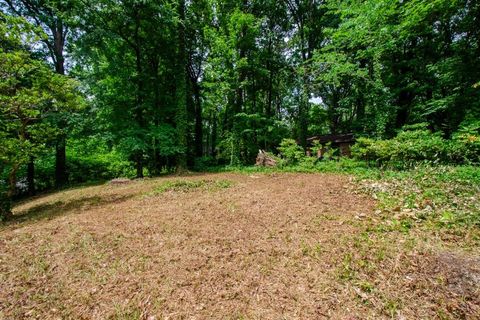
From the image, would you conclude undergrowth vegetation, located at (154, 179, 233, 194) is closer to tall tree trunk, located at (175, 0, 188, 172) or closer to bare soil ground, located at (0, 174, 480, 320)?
bare soil ground, located at (0, 174, 480, 320)

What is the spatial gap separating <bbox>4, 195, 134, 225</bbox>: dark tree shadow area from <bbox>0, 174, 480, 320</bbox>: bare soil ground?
0.97 m

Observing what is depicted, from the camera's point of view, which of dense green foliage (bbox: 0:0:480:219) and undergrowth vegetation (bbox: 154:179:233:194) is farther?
undergrowth vegetation (bbox: 154:179:233:194)

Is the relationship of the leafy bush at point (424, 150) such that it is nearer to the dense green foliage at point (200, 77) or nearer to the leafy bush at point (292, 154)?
the dense green foliage at point (200, 77)

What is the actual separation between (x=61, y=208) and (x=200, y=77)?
12.6 m

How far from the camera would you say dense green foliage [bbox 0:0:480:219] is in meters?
6.27

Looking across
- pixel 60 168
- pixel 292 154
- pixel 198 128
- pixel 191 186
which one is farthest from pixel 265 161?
pixel 60 168

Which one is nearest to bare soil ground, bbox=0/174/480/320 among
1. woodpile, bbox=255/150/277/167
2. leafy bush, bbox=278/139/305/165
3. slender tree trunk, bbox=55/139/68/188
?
leafy bush, bbox=278/139/305/165

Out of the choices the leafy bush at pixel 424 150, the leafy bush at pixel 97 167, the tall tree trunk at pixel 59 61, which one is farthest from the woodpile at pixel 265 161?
the tall tree trunk at pixel 59 61

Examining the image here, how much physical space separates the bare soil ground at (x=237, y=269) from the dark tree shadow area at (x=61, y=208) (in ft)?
3.17

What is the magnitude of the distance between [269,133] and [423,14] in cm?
922

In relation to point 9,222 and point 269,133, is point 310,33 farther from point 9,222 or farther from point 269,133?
point 9,222

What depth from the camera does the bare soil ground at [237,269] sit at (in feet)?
7.27

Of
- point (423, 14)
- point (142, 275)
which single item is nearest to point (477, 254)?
point (142, 275)

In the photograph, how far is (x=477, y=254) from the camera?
256 centimetres
